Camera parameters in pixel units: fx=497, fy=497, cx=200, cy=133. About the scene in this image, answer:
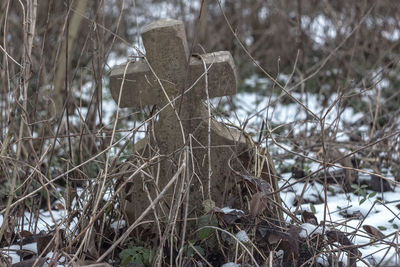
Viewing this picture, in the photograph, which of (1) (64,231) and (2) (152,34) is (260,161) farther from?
(1) (64,231)

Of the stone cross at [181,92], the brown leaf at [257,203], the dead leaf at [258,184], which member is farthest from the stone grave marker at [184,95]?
the brown leaf at [257,203]

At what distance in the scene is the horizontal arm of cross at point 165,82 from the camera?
191 centimetres

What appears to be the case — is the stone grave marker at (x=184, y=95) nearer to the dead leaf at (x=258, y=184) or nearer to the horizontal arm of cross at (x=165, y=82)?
the horizontal arm of cross at (x=165, y=82)

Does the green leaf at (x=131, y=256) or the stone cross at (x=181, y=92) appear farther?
the stone cross at (x=181, y=92)

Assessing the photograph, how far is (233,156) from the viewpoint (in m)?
1.91

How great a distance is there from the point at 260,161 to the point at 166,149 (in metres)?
0.38

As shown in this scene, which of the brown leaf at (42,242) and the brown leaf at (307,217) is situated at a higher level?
the brown leaf at (307,217)

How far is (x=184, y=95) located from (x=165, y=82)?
9 cm

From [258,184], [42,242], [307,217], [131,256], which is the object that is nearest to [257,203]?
[258,184]

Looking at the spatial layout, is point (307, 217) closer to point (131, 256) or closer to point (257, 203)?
point (257, 203)

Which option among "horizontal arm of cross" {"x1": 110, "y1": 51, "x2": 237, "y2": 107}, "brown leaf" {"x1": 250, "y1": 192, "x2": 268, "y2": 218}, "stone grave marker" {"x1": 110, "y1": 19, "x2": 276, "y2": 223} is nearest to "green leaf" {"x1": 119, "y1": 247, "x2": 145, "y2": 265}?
"stone grave marker" {"x1": 110, "y1": 19, "x2": 276, "y2": 223}

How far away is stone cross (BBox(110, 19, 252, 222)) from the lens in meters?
1.90

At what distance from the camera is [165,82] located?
1951 millimetres

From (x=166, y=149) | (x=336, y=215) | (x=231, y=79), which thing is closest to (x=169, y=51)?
(x=231, y=79)
